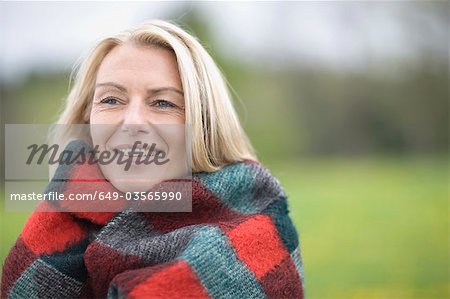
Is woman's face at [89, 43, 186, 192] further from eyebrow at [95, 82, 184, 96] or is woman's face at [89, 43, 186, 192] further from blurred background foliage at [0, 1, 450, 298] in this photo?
blurred background foliage at [0, 1, 450, 298]

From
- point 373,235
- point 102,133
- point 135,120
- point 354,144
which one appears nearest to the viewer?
point 135,120

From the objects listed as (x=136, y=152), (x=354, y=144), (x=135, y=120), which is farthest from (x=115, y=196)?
(x=354, y=144)

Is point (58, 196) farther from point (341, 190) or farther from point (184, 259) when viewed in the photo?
point (341, 190)

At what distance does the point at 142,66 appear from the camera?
180 centimetres

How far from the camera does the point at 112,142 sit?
6.01ft

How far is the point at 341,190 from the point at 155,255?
9745 millimetres

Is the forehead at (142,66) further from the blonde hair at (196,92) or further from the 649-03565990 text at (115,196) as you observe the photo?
the 649-03565990 text at (115,196)

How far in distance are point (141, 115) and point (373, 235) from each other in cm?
522

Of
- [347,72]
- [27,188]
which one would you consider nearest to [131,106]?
[27,188]

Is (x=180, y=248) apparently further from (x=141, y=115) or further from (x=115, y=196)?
(x=141, y=115)

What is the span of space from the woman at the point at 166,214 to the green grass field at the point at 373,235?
2.26ft

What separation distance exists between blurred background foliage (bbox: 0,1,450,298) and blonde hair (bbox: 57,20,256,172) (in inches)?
14.1

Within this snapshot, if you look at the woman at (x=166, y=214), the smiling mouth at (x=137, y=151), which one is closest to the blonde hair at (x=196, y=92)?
the woman at (x=166, y=214)

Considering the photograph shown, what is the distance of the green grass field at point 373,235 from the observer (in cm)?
455
